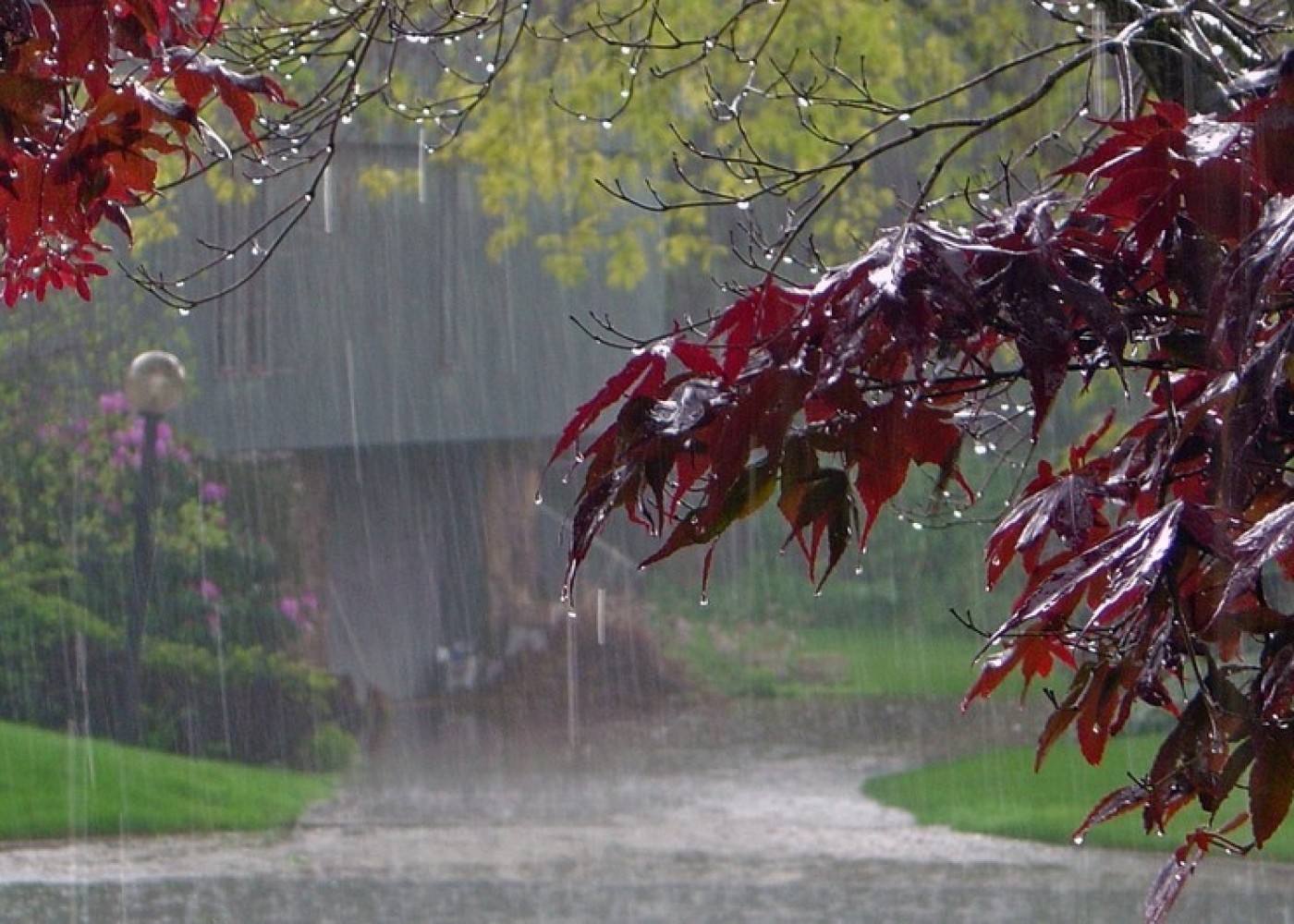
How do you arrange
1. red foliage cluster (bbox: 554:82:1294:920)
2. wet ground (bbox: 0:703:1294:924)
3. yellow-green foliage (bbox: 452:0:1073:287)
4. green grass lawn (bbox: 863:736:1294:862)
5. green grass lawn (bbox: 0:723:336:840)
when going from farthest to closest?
1. yellow-green foliage (bbox: 452:0:1073:287)
2. green grass lawn (bbox: 863:736:1294:862)
3. green grass lawn (bbox: 0:723:336:840)
4. wet ground (bbox: 0:703:1294:924)
5. red foliage cluster (bbox: 554:82:1294:920)

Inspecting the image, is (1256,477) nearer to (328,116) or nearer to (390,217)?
(328,116)

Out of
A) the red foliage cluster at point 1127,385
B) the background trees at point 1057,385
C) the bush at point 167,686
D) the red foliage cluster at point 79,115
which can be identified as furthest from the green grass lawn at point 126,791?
the red foliage cluster at point 1127,385

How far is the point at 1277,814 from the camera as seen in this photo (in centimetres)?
142

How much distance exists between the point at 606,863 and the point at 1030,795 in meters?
3.31

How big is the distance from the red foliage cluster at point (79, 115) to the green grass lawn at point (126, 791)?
6864mm

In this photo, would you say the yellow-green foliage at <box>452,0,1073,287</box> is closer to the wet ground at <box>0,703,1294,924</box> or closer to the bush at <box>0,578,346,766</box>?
the wet ground at <box>0,703,1294,924</box>

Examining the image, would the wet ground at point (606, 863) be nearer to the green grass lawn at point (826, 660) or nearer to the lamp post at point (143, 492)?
the lamp post at point (143, 492)

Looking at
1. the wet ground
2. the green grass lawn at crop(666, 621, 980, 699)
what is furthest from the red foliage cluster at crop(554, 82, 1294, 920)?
the green grass lawn at crop(666, 621, 980, 699)

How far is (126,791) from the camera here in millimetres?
9594

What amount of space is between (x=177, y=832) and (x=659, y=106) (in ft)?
17.1

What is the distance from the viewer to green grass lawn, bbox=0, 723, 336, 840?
901 centimetres

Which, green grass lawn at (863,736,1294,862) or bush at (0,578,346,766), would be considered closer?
green grass lawn at (863,736,1294,862)

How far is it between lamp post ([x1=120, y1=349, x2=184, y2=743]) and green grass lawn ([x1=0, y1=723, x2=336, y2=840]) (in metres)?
0.51

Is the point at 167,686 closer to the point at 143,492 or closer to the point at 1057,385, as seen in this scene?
the point at 143,492
